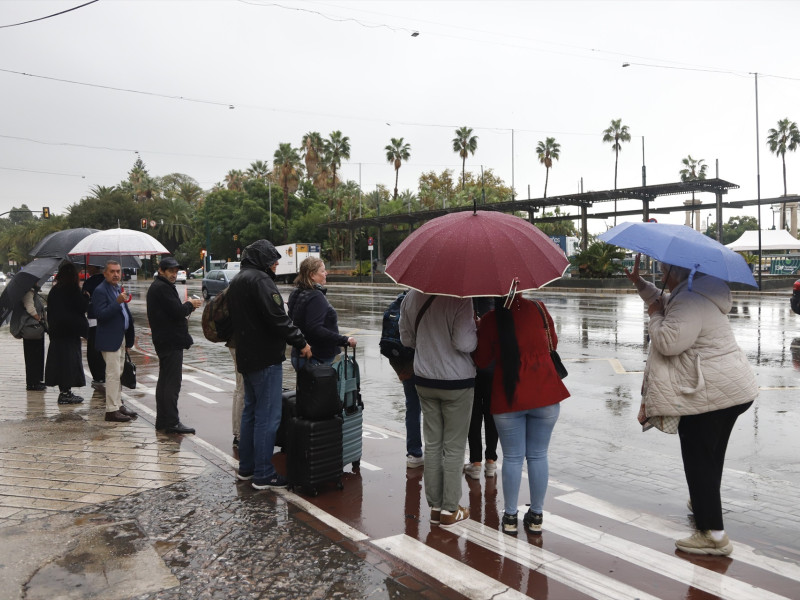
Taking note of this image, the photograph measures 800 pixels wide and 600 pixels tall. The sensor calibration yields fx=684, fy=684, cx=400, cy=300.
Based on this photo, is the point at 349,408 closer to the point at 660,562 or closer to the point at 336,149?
the point at 660,562

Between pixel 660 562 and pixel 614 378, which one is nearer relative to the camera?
pixel 660 562

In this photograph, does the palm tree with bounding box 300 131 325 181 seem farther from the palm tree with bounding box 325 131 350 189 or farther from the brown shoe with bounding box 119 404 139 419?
the brown shoe with bounding box 119 404 139 419

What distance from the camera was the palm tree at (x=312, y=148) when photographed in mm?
77006

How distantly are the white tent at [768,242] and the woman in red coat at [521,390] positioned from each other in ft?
117

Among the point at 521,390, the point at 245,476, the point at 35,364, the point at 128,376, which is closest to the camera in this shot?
the point at 521,390

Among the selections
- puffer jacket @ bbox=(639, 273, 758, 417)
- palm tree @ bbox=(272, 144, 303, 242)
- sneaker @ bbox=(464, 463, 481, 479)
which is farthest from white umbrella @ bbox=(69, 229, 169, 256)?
palm tree @ bbox=(272, 144, 303, 242)

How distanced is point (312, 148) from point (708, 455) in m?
77.5

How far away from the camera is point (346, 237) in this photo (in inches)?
2709

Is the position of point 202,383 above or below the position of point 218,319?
below

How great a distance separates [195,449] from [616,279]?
29697 mm

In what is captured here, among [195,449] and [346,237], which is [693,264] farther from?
[346,237]

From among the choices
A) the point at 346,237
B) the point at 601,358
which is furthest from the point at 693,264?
the point at 346,237

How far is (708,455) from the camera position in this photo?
13.3ft

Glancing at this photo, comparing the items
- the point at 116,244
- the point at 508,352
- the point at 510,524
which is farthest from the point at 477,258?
the point at 116,244
